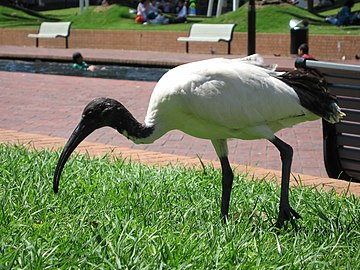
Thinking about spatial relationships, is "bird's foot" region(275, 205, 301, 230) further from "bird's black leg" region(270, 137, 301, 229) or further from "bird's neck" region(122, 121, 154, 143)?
"bird's neck" region(122, 121, 154, 143)

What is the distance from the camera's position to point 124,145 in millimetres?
8383

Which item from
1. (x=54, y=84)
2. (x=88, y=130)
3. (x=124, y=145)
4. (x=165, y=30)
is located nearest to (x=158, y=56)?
(x=165, y=30)

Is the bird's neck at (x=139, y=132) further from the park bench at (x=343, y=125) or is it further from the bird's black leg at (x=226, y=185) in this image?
the park bench at (x=343, y=125)

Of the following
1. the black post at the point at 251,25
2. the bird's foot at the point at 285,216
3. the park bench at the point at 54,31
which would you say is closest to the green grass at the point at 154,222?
the bird's foot at the point at 285,216

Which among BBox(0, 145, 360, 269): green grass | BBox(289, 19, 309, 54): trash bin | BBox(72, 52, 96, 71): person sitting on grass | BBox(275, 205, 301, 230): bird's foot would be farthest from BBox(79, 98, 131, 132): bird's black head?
BBox(289, 19, 309, 54): trash bin

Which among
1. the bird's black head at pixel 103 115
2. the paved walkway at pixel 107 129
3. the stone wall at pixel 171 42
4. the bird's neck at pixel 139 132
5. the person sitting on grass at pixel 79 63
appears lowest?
the stone wall at pixel 171 42

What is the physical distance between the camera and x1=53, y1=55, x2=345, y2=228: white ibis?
169 inches

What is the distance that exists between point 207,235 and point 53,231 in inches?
30.9

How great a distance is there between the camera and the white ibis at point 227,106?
14.1 feet

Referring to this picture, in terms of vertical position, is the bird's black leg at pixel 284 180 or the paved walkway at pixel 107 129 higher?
the bird's black leg at pixel 284 180

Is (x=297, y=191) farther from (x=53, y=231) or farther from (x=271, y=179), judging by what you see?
(x=53, y=231)

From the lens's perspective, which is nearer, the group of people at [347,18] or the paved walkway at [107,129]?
the paved walkway at [107,129]

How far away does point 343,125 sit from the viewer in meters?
5.93

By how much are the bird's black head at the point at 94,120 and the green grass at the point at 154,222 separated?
368mm
